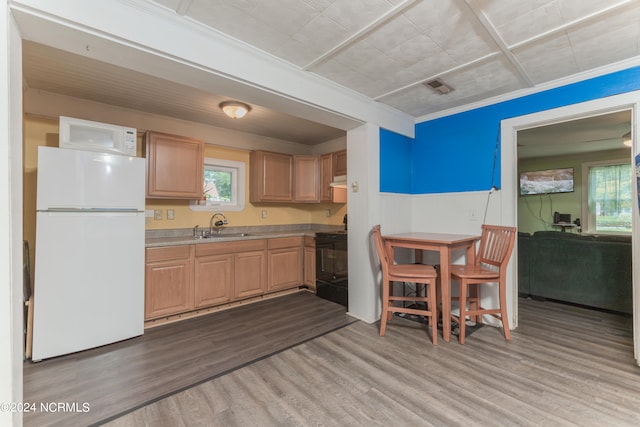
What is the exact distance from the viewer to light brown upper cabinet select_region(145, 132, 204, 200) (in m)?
3.13

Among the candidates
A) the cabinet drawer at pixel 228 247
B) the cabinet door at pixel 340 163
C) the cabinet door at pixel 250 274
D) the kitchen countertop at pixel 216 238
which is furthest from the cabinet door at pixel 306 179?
the cabinet door at pixel 250 274

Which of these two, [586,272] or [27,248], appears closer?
[27,248]

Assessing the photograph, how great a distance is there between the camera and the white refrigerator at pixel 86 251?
2191mm

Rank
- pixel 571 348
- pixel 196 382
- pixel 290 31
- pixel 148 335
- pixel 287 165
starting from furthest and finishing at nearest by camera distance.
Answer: pixel 287 165
pixel 148 335
pixel 571 348
pixel 196 382
pixel 290 31

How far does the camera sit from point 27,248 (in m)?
2.45

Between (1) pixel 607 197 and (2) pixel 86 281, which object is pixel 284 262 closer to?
(2) pixel 86 281

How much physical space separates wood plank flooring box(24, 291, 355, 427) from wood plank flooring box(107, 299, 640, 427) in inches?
6.8

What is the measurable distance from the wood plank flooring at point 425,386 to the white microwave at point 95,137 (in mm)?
2131

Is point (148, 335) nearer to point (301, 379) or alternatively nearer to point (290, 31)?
point (301, 379)

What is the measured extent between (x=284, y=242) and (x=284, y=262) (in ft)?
0.93

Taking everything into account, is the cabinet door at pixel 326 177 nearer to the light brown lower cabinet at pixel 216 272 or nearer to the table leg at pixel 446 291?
the light brown lower cabinet at pixel 216 272

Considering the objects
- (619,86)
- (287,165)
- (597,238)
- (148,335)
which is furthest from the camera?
(287,165)

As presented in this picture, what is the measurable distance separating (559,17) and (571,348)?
2.51 m

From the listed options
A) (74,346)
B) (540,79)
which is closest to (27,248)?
(74,346)
